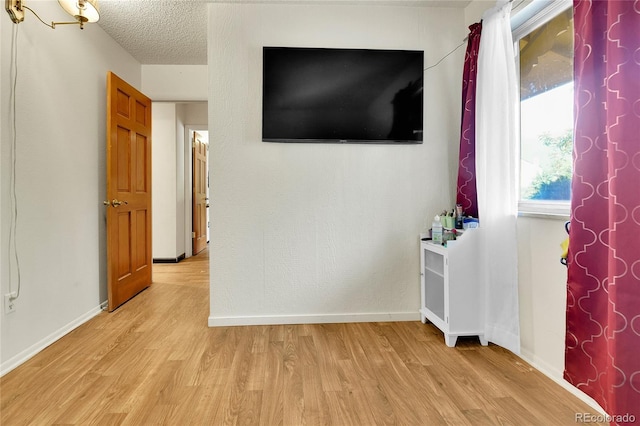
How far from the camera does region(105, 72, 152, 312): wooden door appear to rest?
2.84 metres

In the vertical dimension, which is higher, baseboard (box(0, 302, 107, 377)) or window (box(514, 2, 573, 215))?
window (box(514, 2, 573, 215))

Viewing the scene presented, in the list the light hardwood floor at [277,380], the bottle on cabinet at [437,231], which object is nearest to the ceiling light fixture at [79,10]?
the light hardwood floor at [277,380]

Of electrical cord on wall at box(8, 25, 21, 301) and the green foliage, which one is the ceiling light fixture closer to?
electrical cord on wall at box(8, 25, 21, 301)

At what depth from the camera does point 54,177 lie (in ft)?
7.52

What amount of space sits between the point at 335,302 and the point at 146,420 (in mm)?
1441

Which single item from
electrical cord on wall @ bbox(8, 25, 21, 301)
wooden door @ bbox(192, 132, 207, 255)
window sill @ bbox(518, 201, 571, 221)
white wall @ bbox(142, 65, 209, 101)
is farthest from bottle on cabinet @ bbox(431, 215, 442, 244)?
wooden door @ bbox(192, 132, 207, 255)

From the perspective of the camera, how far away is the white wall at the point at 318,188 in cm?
249

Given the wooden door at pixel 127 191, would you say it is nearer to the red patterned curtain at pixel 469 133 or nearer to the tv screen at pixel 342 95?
the tv screen at pixel 342 95

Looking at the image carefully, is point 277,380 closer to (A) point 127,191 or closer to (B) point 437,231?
(B) point 437,231

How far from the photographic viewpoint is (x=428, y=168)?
2609mm

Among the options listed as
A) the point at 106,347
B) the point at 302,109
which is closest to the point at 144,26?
the point at 302,109

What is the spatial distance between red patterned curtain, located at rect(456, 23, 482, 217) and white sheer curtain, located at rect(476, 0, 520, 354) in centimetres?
13

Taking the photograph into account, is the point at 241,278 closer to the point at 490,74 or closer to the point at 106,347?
the point at 106,347

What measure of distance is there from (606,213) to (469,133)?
1.11 m
